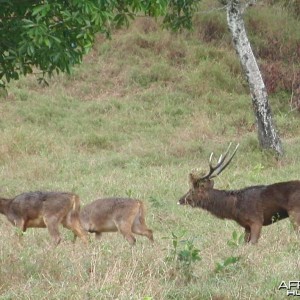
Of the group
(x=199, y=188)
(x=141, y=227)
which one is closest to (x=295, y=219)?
(x=199, y=188)

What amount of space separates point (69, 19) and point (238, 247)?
2725mm

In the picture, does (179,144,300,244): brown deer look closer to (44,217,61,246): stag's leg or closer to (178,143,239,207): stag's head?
(178,143,239,207): stag's head

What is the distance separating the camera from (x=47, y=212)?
402 inches

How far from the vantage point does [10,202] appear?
1063cm

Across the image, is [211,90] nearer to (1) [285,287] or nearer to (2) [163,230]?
(2) [163,230]

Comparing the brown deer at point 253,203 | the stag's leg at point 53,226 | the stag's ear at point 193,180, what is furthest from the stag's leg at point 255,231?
the stag's leg at point 53,226

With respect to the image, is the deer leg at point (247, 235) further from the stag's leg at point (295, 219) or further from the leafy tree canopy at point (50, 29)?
the leafy tree canopy at point (50, 29)

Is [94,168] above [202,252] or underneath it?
underneath

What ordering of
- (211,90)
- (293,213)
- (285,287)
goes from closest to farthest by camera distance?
(285,287) < (293,213) < (211,90)

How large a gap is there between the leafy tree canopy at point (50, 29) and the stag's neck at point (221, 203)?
3309 mm

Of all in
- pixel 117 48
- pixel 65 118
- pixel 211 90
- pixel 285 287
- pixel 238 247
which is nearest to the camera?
pixel 285 287

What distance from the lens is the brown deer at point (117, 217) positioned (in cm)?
1045

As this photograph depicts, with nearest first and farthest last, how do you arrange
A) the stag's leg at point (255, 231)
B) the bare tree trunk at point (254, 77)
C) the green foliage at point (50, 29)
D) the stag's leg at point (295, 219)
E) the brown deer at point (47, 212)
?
the green foliage at point (50, 29), the stag's leg at point (295, 219), the stag's leg at point (255, 231), the brown deer at point (47, 212), the bare tree trunk at point (254, 77)

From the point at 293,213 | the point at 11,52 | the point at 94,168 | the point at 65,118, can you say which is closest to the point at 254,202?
the point at 293,213
